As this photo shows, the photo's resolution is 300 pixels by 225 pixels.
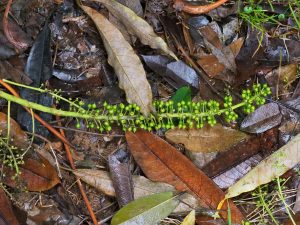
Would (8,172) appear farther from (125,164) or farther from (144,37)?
(144,37)

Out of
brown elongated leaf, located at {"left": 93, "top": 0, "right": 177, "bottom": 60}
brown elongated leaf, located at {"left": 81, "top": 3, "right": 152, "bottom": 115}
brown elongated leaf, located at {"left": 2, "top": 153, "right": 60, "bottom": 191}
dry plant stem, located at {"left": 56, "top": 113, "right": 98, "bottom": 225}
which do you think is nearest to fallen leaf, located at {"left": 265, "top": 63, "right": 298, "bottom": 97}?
brown elongated leaf, located at {"left": 93, "top": 0, "right": 177, "bottom": 60}

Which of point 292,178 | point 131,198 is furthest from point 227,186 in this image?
point 131,198

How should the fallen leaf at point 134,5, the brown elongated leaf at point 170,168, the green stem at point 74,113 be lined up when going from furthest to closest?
the fallen leaf at point 134,5 < the brown elongated leaf at point 170,168 < the green stem at point 74,113

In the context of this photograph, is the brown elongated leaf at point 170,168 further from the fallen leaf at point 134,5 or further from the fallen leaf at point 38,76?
the fallen leaf at point 134,5

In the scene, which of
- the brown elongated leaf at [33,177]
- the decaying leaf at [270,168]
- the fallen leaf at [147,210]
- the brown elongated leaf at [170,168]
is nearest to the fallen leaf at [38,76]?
the brown elongated leaf at [33,177]

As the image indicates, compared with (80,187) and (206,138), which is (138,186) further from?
(206,138)

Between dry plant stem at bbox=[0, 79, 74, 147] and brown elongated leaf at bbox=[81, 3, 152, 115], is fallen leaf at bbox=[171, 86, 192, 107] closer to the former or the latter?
brown elongated leaf at bbox=[81, 3, 152, 115]
